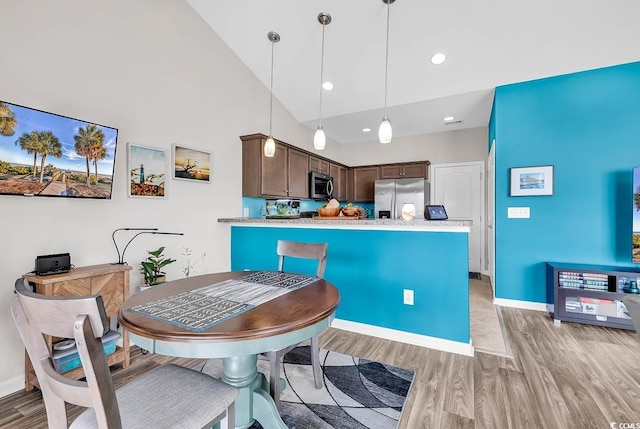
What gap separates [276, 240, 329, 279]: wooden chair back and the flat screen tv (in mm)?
1559

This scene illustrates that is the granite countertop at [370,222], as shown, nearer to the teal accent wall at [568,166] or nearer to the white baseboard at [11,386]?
the teal accent wall at [568,166]

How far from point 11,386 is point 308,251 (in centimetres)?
219

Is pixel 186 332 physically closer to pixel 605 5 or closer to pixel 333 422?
pixel 333 422

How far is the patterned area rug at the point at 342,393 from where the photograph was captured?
1.65 m

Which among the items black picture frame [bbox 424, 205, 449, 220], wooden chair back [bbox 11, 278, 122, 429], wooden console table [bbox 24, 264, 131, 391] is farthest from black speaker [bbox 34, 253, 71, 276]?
black picture frame [bbox 424, 205, 449, 220]

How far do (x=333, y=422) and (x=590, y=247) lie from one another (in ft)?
11.6

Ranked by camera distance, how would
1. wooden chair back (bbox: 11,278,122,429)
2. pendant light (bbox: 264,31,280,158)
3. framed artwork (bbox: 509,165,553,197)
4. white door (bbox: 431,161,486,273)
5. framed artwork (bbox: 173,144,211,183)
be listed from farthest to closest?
white door (bbox: 431,161,486,273) → framed artwork (bbox: 509,165,553,197) → framed artwork (bbox: 173,144,211,183) → pendant light (bbox: 264,31,280,158) → wooden chair back (bbox: 11,278,122,429)

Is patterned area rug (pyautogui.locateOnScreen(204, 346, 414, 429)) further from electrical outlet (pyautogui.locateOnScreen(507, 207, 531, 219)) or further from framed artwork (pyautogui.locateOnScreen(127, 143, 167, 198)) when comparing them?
electrical outlet (pyautogui.locateOnScreen(507, 207, 531, 219))

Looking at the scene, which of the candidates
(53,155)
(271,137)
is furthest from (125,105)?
(271,137)

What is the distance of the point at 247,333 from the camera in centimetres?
100

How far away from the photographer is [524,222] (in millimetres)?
3566

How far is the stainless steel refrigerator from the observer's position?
16.7 feet

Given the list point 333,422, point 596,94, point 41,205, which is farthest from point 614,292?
point 41,205

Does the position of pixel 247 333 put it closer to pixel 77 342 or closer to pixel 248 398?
pixel 77 342
